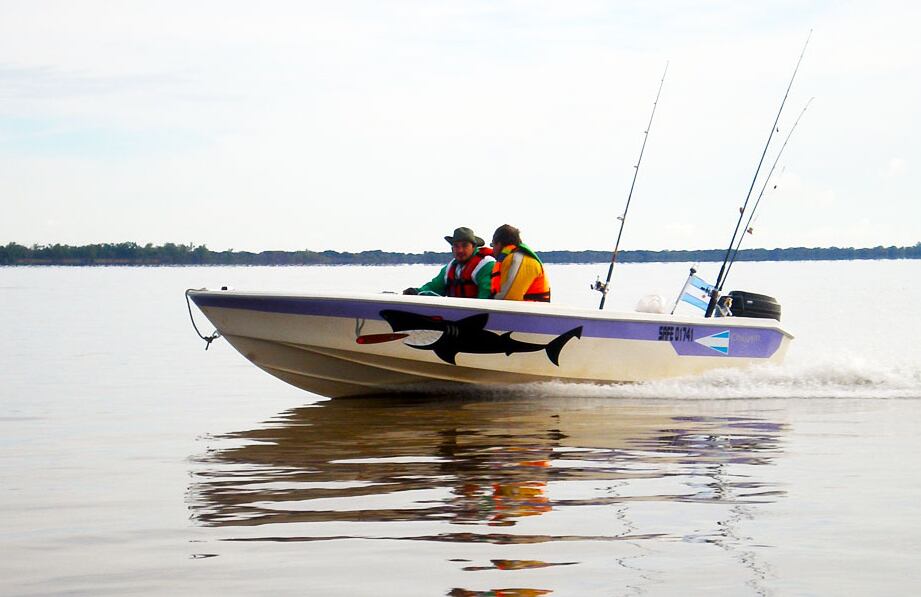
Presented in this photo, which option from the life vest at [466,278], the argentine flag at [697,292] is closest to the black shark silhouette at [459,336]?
the life vest at [466,278]

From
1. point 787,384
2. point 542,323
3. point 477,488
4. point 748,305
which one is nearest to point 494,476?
point 477,488

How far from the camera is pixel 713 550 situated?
17.2ft

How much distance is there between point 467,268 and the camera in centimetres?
1159

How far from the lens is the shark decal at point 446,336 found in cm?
1107

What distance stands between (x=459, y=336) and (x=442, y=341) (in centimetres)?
16

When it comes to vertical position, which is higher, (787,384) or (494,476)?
(787,384)

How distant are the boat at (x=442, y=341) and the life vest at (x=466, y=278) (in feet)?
1.61

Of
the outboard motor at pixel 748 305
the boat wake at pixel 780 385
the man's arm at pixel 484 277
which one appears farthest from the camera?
the outboard motor at pixel 748 305

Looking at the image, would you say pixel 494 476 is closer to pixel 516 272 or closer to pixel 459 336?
pixel 459 336

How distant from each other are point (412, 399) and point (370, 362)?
0.77 m

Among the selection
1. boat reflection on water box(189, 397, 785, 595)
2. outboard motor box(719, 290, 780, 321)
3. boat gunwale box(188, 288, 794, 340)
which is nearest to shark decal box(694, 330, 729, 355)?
outboard motor box(719, 290, 780, 321)

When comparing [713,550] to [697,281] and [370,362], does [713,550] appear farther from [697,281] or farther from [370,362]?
[697,281]

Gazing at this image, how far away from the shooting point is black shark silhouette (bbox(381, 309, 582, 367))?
36.3 ft

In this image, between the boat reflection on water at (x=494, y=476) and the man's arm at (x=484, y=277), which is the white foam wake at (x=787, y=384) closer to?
the boat reflection on water at (x=494, y=476)
